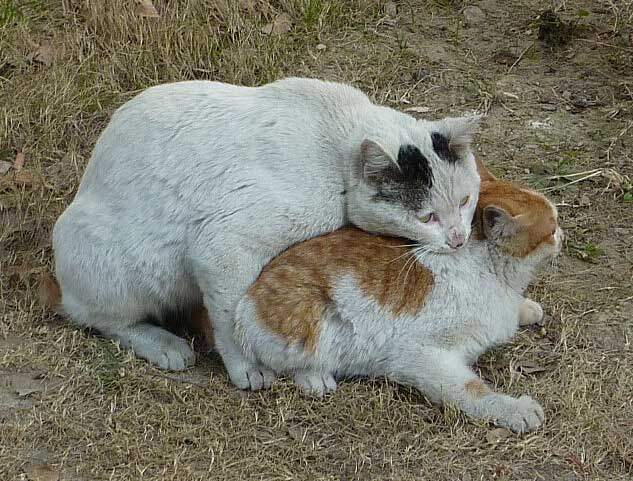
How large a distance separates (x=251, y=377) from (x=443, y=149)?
50.9 inches

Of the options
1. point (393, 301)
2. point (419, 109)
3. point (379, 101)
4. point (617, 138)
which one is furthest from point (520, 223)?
point (379, 101)

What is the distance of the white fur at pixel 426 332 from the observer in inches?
171

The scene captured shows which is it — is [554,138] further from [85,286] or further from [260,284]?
[85,286]

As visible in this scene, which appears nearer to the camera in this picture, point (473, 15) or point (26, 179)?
point (26, 179)

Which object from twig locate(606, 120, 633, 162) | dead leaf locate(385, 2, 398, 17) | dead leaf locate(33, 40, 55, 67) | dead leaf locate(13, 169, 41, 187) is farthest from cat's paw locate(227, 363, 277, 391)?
dead leaf locate(385, 2, 398, 17)

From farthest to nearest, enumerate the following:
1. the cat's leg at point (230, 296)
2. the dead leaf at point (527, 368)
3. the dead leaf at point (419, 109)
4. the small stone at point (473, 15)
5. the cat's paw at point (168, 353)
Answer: the small stone at point (473, 15)
the dead leaf at point (419, 109)
the cat's paw at point (168, 353)
the dead leaf at point (527, 368)
the cat's leg at point (230, 296)

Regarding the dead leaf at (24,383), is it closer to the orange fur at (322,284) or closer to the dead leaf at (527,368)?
the orange fur at (322,284)

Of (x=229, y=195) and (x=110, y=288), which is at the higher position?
(x=229, y=195)

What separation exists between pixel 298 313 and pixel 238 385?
45 centimetres

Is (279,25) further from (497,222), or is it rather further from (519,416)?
(519,416)

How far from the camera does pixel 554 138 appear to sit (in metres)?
6.23

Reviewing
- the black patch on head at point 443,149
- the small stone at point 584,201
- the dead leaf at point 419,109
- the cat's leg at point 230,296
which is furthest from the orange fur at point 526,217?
the dead leaf at point 419,109

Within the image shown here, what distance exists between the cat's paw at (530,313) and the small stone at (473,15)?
3.00m

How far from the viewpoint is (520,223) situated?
14.3 ft
